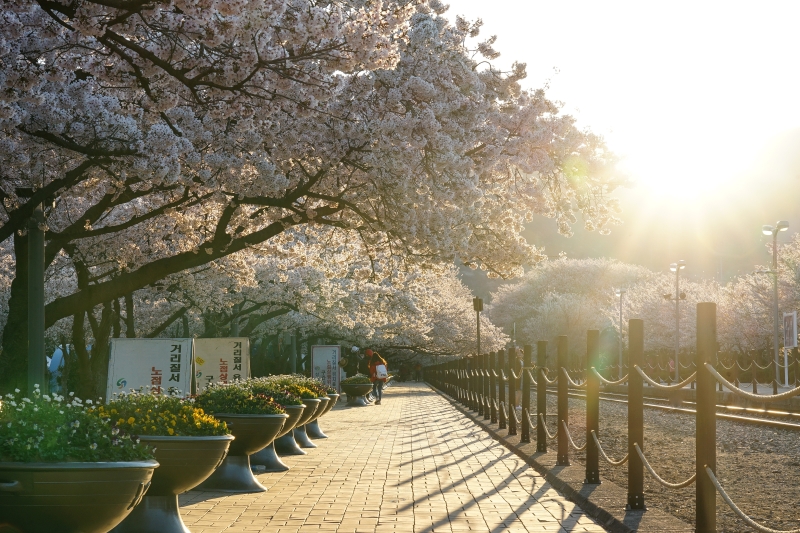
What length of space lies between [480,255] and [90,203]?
10120mm

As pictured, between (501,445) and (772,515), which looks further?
(501,445)

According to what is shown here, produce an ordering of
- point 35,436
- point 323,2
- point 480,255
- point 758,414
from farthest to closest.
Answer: point 758,414 → point 480,255 → point 323,2 → point 35,436

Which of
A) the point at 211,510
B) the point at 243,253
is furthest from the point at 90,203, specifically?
the point at 211,510

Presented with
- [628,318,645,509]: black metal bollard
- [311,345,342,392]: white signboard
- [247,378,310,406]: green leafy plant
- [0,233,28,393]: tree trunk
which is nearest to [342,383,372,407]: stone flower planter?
[311,345,342,392]: white signboard

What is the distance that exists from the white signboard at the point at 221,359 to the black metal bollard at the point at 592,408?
9.37m

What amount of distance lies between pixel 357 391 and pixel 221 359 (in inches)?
748

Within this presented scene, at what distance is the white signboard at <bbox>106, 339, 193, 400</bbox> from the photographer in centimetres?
1603

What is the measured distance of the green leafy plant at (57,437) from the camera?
5.57 meters

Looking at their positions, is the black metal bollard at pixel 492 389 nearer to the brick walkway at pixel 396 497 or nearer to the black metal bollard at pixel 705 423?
the brick walkway at pixel 396 497

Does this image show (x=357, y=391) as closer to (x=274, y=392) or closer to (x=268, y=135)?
(x=268, y=135)

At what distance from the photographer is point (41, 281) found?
11453 mm

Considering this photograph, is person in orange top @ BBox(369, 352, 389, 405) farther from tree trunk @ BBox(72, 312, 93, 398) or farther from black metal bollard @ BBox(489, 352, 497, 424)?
black metal bollard @ BBox(489, 352, 497, 424)

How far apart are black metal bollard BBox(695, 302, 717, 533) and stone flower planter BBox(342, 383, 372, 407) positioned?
102 feet

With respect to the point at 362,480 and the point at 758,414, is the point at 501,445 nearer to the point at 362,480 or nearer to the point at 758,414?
the point at 362,480
